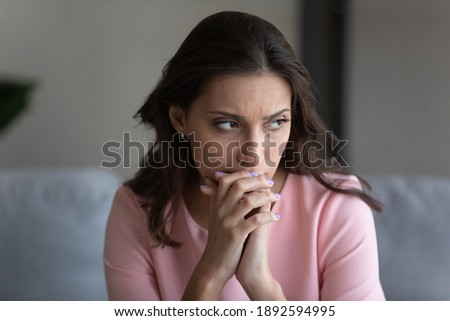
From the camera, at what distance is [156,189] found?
0.73 m

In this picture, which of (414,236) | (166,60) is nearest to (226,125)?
(166,60)

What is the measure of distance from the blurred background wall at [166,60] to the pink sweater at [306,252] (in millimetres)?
115

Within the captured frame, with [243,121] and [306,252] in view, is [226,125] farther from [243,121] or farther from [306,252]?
[306,252]

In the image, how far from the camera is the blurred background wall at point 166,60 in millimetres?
745

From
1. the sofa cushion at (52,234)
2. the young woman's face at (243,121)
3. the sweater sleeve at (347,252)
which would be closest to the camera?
the young woman's face at (243,121)

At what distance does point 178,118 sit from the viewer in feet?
2.06

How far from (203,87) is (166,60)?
0.09 metres

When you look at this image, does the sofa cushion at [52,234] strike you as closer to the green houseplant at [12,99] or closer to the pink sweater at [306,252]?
the green houseplant at [12,99]

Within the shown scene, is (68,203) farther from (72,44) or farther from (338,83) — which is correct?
(338,83)

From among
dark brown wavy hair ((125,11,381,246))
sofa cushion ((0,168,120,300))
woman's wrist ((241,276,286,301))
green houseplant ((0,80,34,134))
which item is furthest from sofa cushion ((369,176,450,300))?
green houseplant ((0,80,34,134))

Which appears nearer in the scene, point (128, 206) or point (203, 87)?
point (203, 87)

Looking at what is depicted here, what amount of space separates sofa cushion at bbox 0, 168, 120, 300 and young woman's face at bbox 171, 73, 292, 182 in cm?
50

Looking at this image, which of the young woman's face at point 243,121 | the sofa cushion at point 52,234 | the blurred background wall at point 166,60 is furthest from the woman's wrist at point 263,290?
the sofa cushion at point 52,234

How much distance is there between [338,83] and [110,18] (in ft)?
1.29
